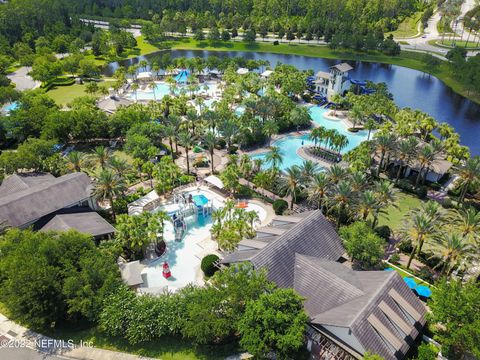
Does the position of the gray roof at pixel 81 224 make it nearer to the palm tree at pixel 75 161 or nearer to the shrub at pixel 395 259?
the palm tree at pixel 75 161

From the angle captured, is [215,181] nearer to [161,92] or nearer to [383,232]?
[383,232]

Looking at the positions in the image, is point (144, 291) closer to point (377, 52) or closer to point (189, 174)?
point (189, 174)

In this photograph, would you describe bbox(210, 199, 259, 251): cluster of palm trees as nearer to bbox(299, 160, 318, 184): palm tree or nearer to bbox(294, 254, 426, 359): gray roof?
bbox(294, 254, 426, 359): gray roof

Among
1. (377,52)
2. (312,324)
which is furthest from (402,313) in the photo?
(377,52)

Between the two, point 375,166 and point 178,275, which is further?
point 375,166

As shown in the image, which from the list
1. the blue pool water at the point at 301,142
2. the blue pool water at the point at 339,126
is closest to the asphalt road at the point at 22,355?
the blue pool water at the point at 301,142

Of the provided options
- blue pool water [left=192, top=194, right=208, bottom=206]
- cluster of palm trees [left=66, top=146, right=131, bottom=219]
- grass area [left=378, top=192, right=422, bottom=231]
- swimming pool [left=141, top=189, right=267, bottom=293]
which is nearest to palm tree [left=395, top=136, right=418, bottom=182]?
grass area [left=378, top=192, right=422, bottom=231]

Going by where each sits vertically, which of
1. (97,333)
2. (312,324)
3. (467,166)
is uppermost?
(467,166)
